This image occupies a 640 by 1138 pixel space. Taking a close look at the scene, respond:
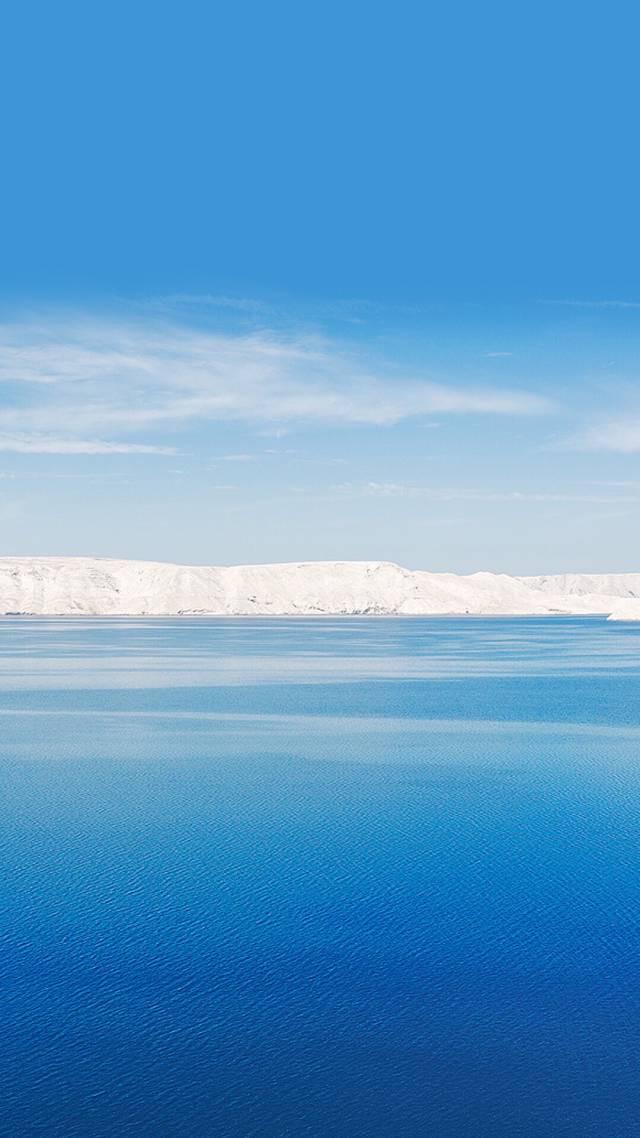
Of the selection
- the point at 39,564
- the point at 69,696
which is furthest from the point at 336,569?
the point at 69,696

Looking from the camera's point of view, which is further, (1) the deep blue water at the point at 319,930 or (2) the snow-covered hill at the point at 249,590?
(2) the snow-covered hill at the point at 249,590

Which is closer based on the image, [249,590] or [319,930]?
[319,930]

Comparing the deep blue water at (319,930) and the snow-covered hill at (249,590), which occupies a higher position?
the snow-covered hill at (249,590)

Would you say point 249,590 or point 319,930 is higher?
point 249,590

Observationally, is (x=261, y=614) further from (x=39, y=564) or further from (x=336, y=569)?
(x=39, y=564)

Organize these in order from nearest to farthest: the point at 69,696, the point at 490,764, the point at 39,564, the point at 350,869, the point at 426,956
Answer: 1. the point at 426,956
2. the point at 350,869
3. the point at 490,764
4. the point at 69,696
5. the point at 39,564
